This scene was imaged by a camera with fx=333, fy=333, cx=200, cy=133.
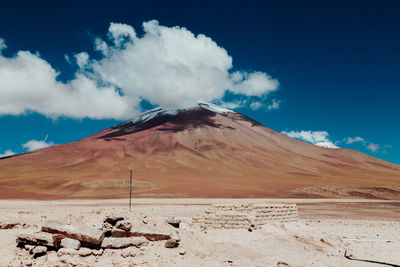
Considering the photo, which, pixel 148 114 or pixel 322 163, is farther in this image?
pixel 148 114

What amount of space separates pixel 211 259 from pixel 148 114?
189062 millimetres

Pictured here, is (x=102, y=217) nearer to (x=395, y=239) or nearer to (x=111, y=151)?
(x=395, y=239)

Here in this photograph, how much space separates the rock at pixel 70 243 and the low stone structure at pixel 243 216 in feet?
21.3

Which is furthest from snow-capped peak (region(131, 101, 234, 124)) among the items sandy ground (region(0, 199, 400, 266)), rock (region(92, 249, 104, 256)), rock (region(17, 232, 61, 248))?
rock (region(92, 249, 104, 256))

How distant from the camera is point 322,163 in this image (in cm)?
12169

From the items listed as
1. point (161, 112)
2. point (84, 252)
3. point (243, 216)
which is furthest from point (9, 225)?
point (161, 112)

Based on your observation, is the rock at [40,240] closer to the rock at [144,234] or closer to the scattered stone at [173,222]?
the rock at [144,234]

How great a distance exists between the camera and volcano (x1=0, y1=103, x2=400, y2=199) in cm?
5944

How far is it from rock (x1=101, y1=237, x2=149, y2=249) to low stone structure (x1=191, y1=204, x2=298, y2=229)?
5.01 meters

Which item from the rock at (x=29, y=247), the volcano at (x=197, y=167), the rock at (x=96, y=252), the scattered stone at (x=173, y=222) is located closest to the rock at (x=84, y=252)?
the rock at (x=96, y=252)

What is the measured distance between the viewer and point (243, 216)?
47.1ft

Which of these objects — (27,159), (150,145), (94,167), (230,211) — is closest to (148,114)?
(150,145)

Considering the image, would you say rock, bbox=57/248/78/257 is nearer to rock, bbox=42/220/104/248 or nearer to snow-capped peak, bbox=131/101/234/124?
rock, bbox=42/220/104/248

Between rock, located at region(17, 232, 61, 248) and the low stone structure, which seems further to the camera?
the low stone structure
